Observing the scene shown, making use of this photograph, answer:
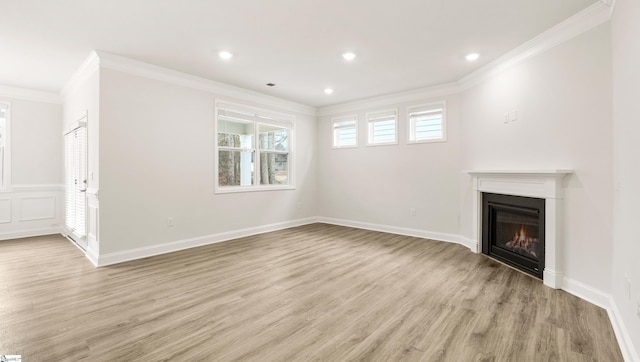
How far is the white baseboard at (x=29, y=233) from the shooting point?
5.41 metres

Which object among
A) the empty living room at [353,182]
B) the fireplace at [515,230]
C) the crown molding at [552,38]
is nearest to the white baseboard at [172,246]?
the empty living room at [353,182]

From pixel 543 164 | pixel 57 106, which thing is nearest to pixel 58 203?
pixel 57 106

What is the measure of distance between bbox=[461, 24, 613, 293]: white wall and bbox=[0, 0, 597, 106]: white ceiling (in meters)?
0.40

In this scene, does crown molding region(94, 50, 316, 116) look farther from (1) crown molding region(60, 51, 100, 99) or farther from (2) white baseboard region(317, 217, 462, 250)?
(2) white baseboard region(317, 217, 462, 250)

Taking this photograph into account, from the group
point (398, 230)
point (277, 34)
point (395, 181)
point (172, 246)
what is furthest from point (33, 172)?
point (398, 230)

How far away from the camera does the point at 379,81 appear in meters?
4.98

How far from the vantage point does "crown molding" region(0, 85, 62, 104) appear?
5305mm

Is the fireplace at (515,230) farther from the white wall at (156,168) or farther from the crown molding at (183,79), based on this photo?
the crown molding at (183,79)

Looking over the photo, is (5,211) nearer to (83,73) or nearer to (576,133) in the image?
(83,73)

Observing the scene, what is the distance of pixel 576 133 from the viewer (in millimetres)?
2986

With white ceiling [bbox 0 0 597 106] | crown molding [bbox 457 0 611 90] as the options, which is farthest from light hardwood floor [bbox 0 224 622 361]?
white ceiling [bbox 0 0 597 106]

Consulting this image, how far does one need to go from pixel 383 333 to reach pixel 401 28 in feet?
9.61

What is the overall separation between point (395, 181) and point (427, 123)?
1229 mm

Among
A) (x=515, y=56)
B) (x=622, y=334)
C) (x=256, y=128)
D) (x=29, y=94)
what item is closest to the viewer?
(x=622, y=334)
